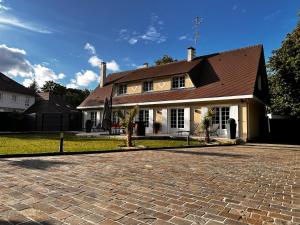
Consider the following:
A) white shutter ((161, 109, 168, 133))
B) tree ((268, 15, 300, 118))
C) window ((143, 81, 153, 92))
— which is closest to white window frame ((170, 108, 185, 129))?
white shutter ((161, 109, 168, 133))

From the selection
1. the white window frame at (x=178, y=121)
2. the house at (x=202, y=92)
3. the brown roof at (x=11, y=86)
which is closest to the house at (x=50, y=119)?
the brown roof at (x=11, y=86)

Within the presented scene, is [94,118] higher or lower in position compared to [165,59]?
lower

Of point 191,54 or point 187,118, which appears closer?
point 187,118

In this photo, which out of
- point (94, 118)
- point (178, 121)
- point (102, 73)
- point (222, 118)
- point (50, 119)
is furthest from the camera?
point (102, 73)

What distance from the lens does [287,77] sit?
1778 centimetres

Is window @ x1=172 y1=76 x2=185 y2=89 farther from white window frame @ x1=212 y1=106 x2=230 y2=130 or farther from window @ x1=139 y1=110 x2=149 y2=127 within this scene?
white window frame @ x1=212 y1=106 x2=230 y2=130

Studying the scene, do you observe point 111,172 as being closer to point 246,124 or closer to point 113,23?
point 246,124

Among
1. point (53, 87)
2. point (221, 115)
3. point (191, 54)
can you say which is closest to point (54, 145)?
point (221, 115)

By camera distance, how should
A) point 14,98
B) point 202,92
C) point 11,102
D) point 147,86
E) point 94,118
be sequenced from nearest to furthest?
point 202,92, point 147,86, point 94,118, point 11,102, point 14,98

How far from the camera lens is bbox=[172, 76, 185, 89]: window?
70.6 feet

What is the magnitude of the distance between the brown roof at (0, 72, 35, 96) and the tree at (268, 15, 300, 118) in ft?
112

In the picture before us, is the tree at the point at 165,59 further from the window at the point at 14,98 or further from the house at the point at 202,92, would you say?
the window at the point at 14,98

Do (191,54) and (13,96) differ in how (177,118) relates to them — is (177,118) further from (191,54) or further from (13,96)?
(13,96)

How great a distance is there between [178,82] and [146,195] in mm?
18341
